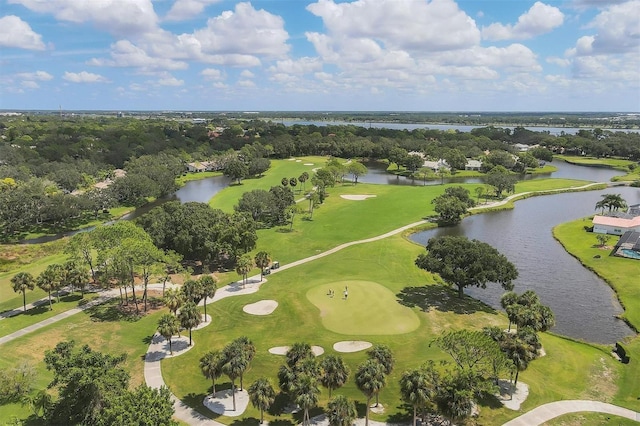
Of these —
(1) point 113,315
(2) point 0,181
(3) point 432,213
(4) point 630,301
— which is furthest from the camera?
(2) point 0,181

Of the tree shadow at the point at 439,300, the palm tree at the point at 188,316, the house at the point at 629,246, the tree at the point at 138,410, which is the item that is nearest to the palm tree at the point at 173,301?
the palm tree at the point at 188,316

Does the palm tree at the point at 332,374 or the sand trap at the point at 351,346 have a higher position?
the palm tree at the point at 332,374

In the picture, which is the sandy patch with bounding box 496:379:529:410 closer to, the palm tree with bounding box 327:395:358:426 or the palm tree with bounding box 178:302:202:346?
the palm tree with bounding box 327:395:358:426

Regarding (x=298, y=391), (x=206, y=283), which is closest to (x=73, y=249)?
(x=206, y=283)

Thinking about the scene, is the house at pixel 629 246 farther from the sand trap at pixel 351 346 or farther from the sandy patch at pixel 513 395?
the sand trap at pixel 351 346

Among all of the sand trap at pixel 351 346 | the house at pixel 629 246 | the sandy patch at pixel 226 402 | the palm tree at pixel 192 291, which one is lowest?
the sandy patch at pixel 226 402

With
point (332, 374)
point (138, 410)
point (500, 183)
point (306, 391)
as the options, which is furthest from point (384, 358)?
point (500, 183)

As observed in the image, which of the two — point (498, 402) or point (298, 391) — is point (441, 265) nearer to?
point (498, 402)
